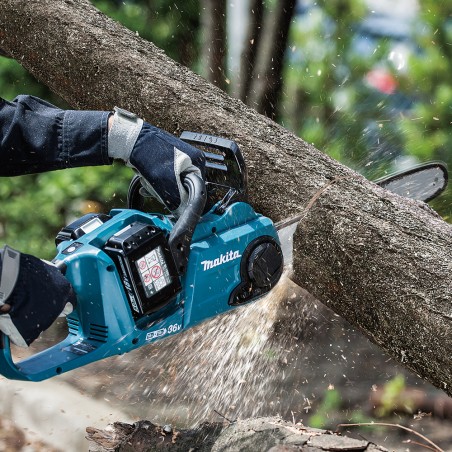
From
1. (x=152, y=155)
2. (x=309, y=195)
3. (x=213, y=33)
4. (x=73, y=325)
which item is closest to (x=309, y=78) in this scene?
(x=213, y=33)

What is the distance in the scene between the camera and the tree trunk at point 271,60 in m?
4.30

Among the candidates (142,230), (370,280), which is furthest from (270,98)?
(142,230)

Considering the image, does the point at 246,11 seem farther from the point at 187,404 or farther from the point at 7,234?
the point at 187,404

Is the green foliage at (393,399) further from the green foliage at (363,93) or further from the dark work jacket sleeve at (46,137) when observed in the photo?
the dark work jacket sleeve at (46,137)

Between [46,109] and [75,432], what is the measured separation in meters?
1.63

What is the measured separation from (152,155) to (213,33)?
2641mm

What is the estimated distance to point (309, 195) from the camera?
8.14 feet

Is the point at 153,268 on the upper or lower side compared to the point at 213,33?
lower

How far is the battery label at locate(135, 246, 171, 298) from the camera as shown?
1.88 meters

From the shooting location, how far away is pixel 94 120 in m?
1.96

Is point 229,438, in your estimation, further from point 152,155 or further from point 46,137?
point 46,137

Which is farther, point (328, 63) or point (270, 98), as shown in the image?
point (270, 98)

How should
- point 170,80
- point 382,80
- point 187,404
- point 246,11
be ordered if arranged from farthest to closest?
1. point 246,11
2. point 382,80
3. point 187,404
4. point 170,80

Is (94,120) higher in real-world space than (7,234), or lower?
higher
